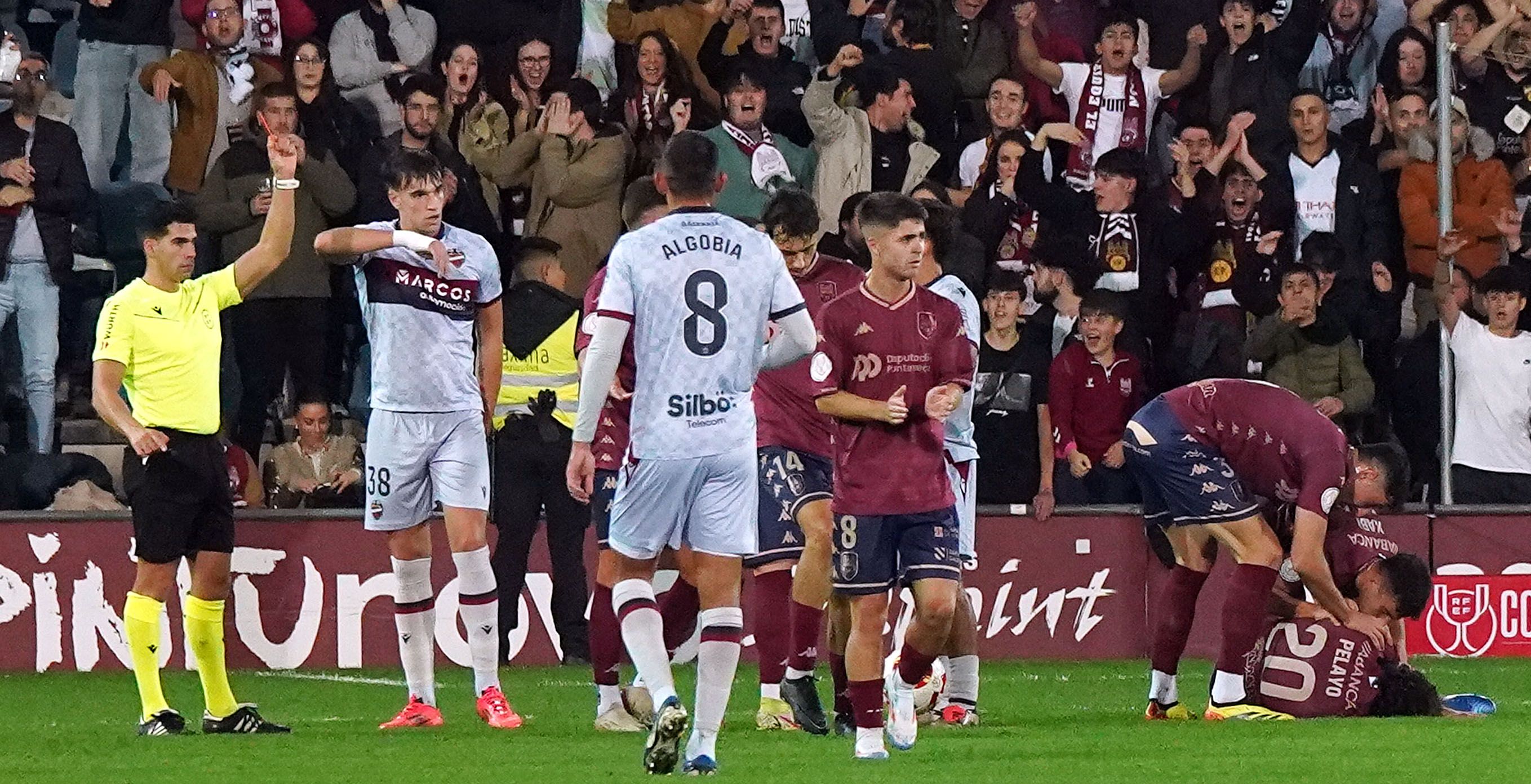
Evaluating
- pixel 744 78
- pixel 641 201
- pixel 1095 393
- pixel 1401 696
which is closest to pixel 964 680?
pixel 1401 696

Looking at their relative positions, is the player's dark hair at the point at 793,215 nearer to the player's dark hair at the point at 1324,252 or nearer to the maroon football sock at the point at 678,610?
the maroon football sock at the point at 678,610

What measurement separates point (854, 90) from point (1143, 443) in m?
5.86

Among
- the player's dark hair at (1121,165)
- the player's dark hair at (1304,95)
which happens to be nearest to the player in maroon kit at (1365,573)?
the player's dark hair at (1121,165)

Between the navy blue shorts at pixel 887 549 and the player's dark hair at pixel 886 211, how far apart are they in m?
1.07

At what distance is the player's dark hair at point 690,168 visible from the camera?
8750 millimetres

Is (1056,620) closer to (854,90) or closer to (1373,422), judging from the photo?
(1373,422)

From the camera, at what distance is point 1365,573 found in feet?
37.4

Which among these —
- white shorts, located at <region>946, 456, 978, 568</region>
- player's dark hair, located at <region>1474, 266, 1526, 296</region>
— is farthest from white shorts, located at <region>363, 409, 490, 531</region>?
player's dark hair, located at <region>1474, 266, 1526, 296</region>

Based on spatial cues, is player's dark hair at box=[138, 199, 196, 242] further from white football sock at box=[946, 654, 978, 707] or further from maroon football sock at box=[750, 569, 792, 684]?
white football sock at box=[946, 654, 978, 707]

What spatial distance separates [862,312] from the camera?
30.7 ft

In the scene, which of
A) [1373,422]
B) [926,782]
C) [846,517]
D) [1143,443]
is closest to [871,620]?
[846,517]

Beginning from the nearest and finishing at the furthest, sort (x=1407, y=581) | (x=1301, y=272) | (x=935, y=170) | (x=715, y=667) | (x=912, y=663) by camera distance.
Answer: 1. (x=715, y=667)
2. (x=912, y=663)
3. (x=1407, y=581)
4. (x=1301, y=272)
5. (x=935, y=170)

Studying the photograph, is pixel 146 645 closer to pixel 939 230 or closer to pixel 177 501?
pixel 177 501

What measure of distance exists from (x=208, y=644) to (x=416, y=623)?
87 cm
